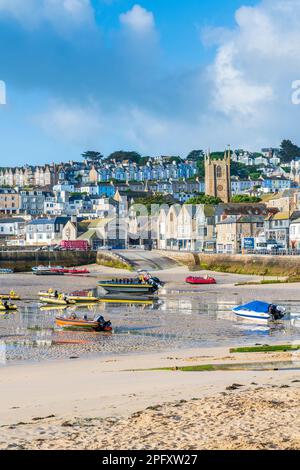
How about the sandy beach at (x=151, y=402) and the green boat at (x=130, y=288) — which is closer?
the sandy beach at (x=151, y=402)

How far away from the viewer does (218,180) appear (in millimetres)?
132375

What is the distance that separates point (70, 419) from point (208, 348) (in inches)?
512

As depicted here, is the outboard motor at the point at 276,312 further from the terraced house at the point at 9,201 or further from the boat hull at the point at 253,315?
the terraced house at the point at 9,201

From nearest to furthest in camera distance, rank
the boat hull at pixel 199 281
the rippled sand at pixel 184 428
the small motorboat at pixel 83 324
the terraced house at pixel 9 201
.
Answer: the rippled sand at pixel 184 428, the small motorboat at pixel 83 324, the boat hull at pixel 199 281, the terraced house at pixel 9 201

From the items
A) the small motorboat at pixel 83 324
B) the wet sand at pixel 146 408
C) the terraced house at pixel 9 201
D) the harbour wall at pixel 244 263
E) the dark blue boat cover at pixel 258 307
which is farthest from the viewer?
the terraced house at pixel 9 201

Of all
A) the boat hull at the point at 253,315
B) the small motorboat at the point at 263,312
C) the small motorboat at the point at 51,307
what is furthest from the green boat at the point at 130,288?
the small motorboat at the point at 263,312

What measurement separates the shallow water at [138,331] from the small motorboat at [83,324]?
19.6 inches

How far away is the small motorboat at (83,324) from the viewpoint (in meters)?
31.7

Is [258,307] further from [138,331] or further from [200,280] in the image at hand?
[200,280]

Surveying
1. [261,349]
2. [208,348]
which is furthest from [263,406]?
[208,348]

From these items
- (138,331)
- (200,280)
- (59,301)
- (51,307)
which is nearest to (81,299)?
(59,301)

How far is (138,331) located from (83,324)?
7.81 ft

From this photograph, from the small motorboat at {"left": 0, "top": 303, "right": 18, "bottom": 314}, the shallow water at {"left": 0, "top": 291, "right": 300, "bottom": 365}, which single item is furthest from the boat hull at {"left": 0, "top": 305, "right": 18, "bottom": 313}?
the shallow water at {"left": 0, "top": 291, "right": 300, "bottom": 365}
